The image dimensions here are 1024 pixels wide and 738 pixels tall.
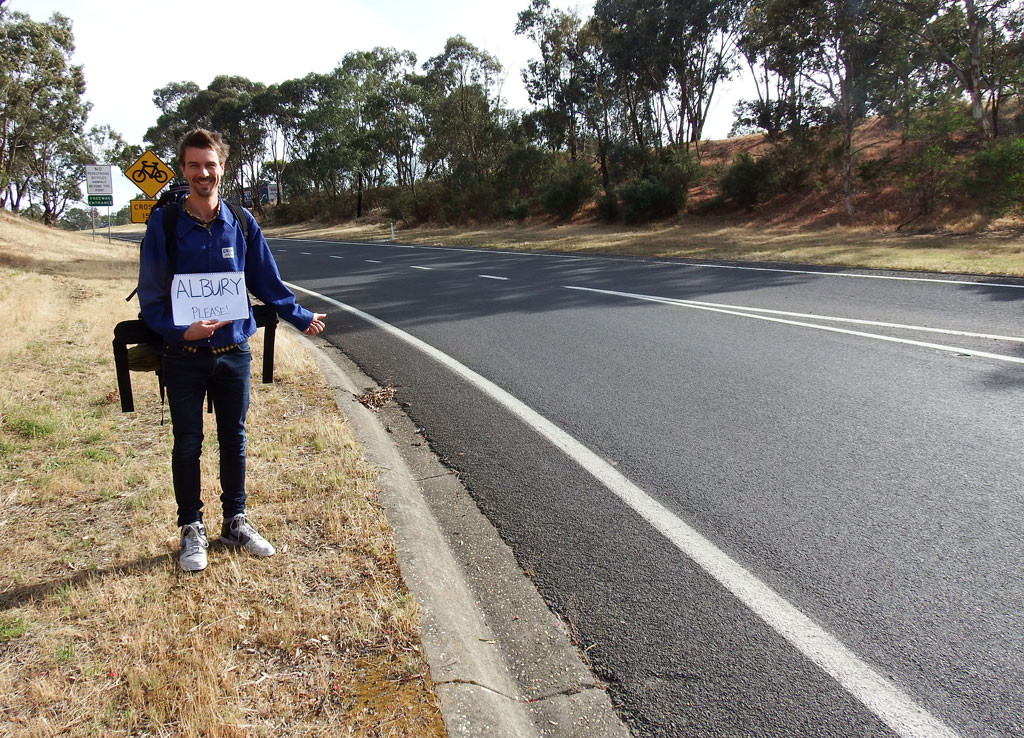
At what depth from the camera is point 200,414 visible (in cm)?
338

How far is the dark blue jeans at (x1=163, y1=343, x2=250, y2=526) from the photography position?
10.6ft

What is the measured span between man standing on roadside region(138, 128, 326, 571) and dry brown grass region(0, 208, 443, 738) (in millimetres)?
188

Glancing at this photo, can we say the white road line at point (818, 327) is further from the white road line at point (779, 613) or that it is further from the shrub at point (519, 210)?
the shrub at point (519, 210)

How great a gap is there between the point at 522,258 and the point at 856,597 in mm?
16201

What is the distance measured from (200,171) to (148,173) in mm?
16590

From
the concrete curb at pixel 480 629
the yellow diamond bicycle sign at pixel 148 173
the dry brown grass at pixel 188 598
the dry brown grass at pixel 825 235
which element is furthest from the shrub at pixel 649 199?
the concrete curb at pixel 480 629

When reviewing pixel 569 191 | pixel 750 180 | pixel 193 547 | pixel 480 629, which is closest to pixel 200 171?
pixel 193 547

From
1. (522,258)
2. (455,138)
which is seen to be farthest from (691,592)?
(455,138)

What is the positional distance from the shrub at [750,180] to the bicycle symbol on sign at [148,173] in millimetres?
20522

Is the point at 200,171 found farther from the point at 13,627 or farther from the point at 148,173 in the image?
the point at 148,173

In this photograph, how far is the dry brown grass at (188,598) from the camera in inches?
91.1

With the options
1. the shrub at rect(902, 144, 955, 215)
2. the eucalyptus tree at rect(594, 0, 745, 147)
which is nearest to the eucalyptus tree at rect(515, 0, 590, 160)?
the eucalyptus tree at rect(594, 0, 745, 147)

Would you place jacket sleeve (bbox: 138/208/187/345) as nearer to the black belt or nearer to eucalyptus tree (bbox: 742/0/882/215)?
the black belt

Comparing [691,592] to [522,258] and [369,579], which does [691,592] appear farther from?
[522,258]
